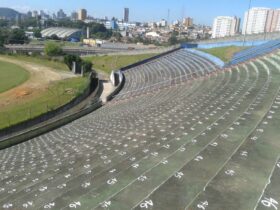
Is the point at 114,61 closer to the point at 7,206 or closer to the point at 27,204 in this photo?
the point at 7,206

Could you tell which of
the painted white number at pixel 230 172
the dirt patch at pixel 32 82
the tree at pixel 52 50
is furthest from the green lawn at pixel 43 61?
the painted white number at pixel 230 172

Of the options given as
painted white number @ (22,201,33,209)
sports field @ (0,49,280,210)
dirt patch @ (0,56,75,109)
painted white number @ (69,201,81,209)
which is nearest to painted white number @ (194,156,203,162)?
sports field @ (0,49,280,210)

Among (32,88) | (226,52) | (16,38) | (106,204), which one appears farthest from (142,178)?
(16,38)

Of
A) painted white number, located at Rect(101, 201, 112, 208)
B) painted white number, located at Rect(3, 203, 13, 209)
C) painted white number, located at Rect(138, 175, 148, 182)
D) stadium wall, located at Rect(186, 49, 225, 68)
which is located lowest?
stadium wall, located at Rect(186, 49, 225, 68)

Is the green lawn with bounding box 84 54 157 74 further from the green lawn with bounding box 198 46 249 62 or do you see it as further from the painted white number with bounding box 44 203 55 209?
the painted white number with bounding box 44 203 55 209

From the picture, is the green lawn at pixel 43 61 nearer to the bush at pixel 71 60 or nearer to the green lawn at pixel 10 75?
the bush at pixel 71 60

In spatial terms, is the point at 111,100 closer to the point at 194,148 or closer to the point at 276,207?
the point at 194,148
